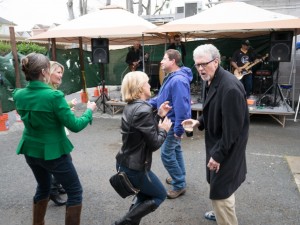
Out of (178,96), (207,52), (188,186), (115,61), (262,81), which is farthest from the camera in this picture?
(115,61)

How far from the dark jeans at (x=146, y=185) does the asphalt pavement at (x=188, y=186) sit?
0.64 m

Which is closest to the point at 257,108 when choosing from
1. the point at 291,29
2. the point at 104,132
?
the point at 291,29

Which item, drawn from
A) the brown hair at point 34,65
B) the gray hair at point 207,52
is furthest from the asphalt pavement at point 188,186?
the gray hair at point 207,52

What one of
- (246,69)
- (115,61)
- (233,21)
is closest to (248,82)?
(246,69)

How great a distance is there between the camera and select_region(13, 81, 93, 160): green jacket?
89.0 inches

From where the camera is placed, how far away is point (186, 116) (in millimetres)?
3146

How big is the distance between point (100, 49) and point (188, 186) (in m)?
6.02

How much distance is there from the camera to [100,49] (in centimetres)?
883

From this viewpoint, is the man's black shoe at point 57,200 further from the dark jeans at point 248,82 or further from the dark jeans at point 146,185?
the dark jeans at point 248,82

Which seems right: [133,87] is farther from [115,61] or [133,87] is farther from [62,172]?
[115,61]

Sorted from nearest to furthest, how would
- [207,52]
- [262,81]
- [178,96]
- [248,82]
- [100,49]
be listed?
1. [207,52]
2. [178,96]
3. [100,49]
4. [248,82]
5. [262,81]

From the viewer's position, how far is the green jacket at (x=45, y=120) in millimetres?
2260

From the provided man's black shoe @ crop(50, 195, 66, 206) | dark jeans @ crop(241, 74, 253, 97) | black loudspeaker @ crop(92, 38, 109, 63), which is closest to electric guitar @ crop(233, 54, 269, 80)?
dark jeans @ crop(241, 74, 253, 97)

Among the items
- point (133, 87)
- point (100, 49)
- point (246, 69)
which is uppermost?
point (100, 49)
